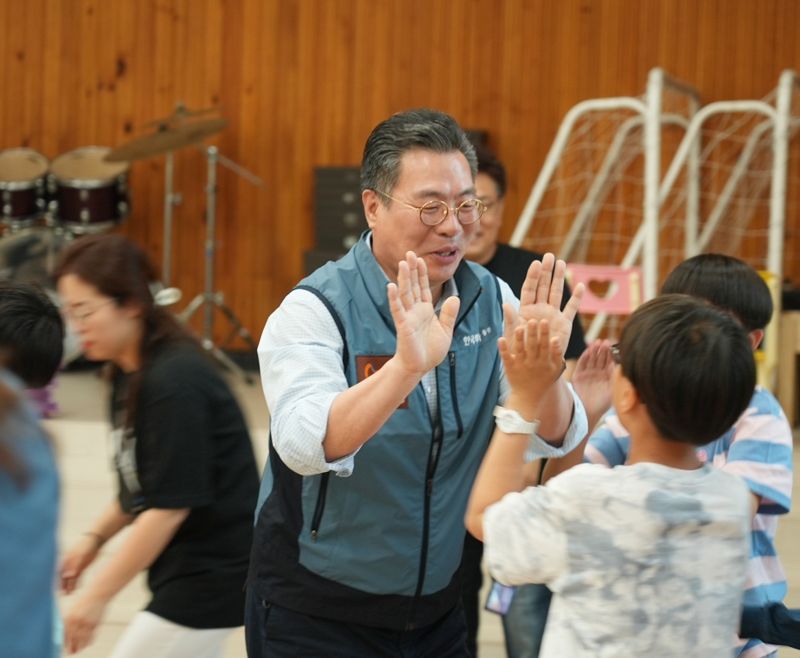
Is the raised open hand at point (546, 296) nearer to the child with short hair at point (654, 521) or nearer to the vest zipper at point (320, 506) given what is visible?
the child with short hair at point (654, 521)

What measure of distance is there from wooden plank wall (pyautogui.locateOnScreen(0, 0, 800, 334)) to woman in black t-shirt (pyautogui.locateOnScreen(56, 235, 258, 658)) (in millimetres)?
6073

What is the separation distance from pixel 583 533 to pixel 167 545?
1123mm

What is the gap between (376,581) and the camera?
6.47 feet

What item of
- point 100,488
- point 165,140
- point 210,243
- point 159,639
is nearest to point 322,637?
point 159,639

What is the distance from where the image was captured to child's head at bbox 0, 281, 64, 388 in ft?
6.90

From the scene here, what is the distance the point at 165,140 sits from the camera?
25.3ft

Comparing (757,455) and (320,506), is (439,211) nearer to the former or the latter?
(320,506)

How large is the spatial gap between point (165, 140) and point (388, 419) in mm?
6114

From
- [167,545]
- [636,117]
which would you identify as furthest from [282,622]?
[636,117]

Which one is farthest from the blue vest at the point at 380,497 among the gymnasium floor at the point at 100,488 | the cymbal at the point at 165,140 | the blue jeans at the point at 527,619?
the cymbal at the point at 165,140

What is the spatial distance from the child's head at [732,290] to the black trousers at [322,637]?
74cm

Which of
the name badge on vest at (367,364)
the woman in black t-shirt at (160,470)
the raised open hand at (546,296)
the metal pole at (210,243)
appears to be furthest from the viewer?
the metal pole at (210,243)

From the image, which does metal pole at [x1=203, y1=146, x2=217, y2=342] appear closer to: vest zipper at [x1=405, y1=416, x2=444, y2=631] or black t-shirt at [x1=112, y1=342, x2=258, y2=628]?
black t-shirt at [x1=112, y1=342, x2=258, y2=628]

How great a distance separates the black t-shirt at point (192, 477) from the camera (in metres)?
2.36
